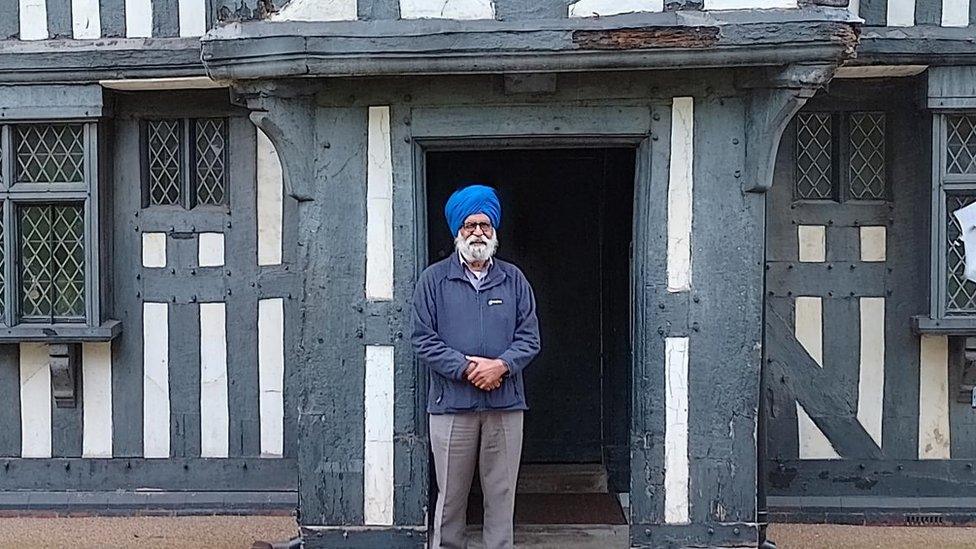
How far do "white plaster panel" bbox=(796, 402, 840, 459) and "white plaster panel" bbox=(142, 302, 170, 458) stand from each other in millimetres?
3137

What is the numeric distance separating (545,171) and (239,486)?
228 centimetres

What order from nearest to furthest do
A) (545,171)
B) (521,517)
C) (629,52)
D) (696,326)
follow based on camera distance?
(629,52), (696,326), (521,517), (545,171)

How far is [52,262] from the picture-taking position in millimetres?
5512

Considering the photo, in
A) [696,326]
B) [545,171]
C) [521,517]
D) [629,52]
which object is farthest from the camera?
[545,171]

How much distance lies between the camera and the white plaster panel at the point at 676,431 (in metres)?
4.39

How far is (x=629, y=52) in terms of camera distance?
405 cm

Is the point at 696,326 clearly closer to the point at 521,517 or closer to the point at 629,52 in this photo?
the point at 629,52

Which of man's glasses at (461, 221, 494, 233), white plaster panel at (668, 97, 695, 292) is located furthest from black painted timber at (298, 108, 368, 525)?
white plaster panel at (668, 97, 695, 292)

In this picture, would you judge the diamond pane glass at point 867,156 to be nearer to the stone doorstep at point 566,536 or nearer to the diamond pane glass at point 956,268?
the diamond pane glass at point 956,268

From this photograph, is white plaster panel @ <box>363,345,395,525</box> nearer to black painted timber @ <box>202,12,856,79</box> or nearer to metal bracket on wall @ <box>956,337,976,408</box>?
black painted timber @ <box>202,12,856,79</box>

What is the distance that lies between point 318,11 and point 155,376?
7.57 ft

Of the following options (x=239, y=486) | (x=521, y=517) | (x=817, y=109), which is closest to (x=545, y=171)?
(x=817, y=109)

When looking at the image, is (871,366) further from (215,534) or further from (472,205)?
(215,534)

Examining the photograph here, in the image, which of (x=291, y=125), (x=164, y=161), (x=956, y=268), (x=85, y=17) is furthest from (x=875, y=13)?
Result: (x=85, y=17)
